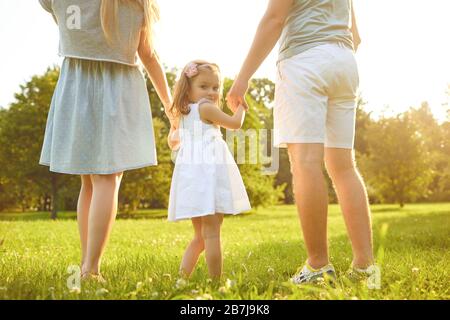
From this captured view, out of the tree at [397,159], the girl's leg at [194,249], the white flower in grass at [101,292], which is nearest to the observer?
the white flower in grass at [101,292]

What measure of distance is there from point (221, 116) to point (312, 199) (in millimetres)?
851

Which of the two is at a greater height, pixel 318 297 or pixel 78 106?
pixel 78 106

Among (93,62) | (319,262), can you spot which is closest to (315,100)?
(319,262)

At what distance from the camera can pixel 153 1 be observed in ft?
11.2

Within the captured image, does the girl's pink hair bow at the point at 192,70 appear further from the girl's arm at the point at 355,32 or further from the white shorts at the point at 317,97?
the girl's arm at the point at 355,32

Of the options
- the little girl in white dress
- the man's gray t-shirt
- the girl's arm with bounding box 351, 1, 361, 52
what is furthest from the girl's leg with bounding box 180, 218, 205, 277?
the girl's arm with bounding box 351, 1, 361, 52

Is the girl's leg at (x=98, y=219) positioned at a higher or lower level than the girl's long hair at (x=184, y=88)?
lower

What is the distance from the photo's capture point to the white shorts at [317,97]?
3000mm

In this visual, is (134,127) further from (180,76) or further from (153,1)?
(153,1)

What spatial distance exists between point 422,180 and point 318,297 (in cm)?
2923

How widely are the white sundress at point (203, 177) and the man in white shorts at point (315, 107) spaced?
32 cm

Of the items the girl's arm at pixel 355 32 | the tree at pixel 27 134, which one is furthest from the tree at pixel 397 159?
the girl's arm at pixel 355 32

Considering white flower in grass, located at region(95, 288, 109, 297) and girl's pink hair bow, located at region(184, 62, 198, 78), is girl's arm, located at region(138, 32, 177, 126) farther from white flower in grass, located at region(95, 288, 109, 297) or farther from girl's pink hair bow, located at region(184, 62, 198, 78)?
white flower in grass, located at region(95, 288, 109, 297)

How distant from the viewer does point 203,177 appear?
327cm
